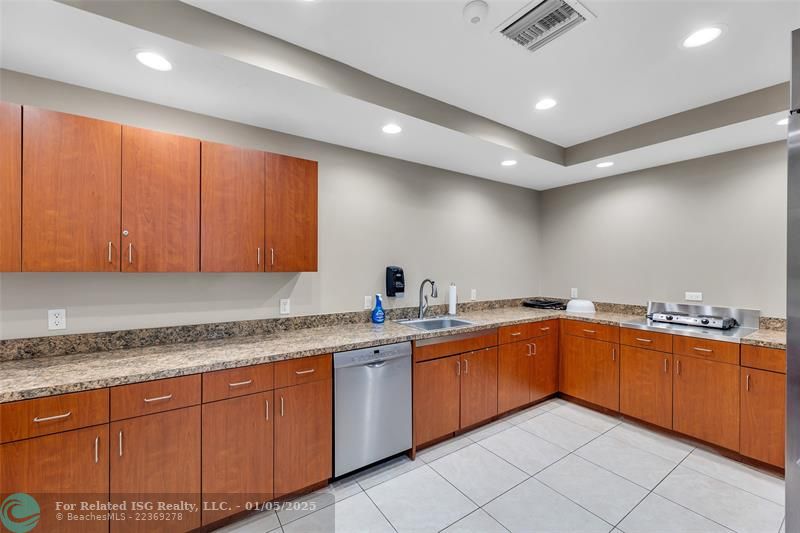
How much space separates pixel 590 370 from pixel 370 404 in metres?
2.33

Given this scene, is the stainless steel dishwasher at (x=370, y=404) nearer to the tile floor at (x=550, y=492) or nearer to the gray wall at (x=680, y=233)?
the tile floor at (x=550, y=492)

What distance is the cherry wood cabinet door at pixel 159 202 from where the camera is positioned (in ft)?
6.29

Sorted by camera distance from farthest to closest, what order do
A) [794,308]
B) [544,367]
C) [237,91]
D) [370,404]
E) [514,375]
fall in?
[544,367] → [514,375] → [370,404] → [237,91] → [794,308]

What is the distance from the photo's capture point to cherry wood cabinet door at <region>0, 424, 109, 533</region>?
1.45 meters

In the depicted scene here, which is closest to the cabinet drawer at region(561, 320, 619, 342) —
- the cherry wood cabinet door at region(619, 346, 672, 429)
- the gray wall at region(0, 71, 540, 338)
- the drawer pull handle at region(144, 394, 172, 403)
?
the cherry wood cabinet door at region(619, 346, 672, 429)

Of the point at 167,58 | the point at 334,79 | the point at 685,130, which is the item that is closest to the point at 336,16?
the point at 334,79

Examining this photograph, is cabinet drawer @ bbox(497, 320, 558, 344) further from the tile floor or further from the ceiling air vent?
the ceiling air vent

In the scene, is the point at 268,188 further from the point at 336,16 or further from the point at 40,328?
the point at 40,328

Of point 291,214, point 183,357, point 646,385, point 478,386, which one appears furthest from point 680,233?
A: point 183,357

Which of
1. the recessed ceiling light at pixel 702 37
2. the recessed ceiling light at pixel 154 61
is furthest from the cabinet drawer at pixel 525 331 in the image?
the recessed ceiling light at pixel 154 61

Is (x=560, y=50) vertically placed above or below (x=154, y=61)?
above

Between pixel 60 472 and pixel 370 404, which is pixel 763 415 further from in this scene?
pixel 60 472

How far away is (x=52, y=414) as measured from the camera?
150 cm

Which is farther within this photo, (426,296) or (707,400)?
(426,296)
